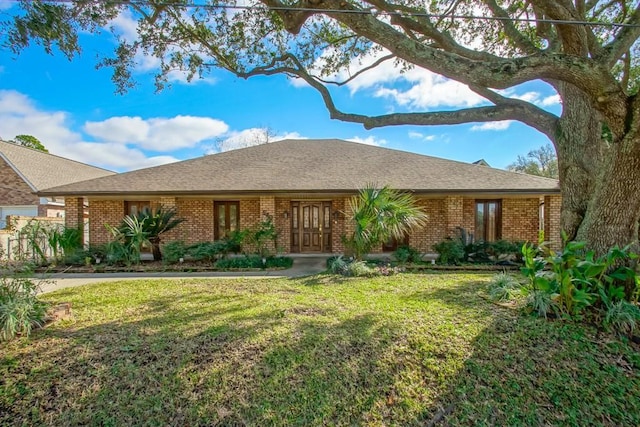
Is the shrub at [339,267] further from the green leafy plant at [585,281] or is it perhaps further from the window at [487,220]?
the window at [487,220]

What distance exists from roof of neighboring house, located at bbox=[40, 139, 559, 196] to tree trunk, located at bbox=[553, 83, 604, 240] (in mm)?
4432

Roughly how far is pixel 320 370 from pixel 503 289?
3754mm

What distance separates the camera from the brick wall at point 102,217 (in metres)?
11.6

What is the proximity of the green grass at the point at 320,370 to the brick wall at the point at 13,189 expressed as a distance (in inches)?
726

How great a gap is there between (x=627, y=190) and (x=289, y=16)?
243 inches

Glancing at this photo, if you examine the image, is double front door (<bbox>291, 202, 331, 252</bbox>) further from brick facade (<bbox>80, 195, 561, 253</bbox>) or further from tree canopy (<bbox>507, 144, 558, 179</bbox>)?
tree canopy (<bbox>507, 144, 558, 179</bbox>)

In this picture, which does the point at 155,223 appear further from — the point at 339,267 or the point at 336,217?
the point at 336,217

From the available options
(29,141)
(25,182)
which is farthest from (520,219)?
(29,141)

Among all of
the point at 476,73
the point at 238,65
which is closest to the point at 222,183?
the point at 238,65

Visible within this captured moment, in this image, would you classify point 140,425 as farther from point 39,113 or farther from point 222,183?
point 39,113

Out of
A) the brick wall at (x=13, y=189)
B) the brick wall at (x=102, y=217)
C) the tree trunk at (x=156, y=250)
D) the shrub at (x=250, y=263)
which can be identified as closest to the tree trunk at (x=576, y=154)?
the shrub at (x=250, y=263)

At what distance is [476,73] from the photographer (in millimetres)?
3969

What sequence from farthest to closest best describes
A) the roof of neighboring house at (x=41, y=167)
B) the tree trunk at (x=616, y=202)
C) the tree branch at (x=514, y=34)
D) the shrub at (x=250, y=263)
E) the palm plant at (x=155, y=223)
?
the roof of neighboring house at (x=41, y=167)
the palm plant at (x=155, y=223)
the shrub at (x=250, y=263)
the tree branch at (x=514, y=34)
the tree trunk at (x=616, y=202)

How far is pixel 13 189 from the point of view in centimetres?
1702
